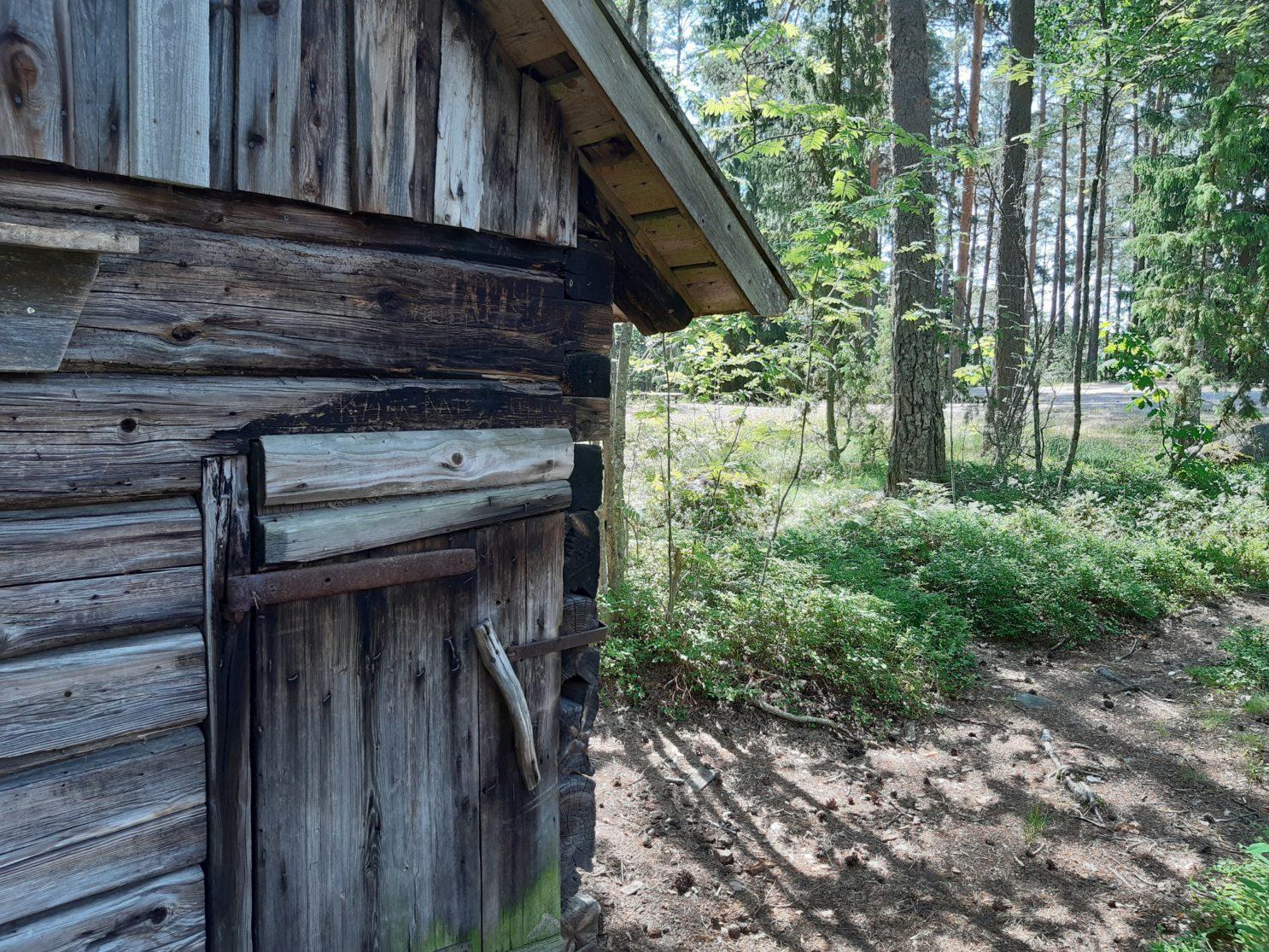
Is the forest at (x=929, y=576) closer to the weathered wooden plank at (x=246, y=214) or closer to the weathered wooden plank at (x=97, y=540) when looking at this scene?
the weathered wooden plank at (x=97, y=540)

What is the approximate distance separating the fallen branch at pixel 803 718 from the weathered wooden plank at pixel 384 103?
16.8ft

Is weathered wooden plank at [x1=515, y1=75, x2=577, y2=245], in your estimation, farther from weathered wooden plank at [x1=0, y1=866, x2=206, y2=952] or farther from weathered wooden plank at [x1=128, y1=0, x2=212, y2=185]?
weathered wooden plank at [x1=0, y1=866, x2=206, y2=952]

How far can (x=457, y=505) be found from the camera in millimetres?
2766

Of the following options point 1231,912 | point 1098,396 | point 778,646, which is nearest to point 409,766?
point 1231,912

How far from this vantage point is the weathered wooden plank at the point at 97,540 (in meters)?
1.92

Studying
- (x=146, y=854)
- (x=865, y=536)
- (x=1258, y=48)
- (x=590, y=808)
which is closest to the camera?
(x=146, y=854)

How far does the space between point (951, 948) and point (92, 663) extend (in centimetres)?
403

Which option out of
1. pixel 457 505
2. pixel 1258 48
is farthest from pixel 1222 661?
pixel 1258 48

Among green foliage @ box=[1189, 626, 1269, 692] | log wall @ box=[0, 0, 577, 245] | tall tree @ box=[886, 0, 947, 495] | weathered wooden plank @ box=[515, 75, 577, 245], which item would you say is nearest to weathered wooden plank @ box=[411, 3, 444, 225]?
log wall @ box=[0, 0, 577, 245]

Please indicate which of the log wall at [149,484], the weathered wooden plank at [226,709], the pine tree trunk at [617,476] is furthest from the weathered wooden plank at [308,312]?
the pine tree trunk at [617,476]

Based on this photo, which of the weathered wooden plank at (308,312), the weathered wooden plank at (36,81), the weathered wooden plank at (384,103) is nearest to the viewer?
the weathered wooden plank at (36,81)

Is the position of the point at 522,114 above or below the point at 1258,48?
below

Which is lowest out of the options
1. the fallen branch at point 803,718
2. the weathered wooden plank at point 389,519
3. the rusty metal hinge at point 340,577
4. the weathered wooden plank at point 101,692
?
the fallen branch at point 803,718

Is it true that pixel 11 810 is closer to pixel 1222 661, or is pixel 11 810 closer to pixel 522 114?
pixel 522 114
